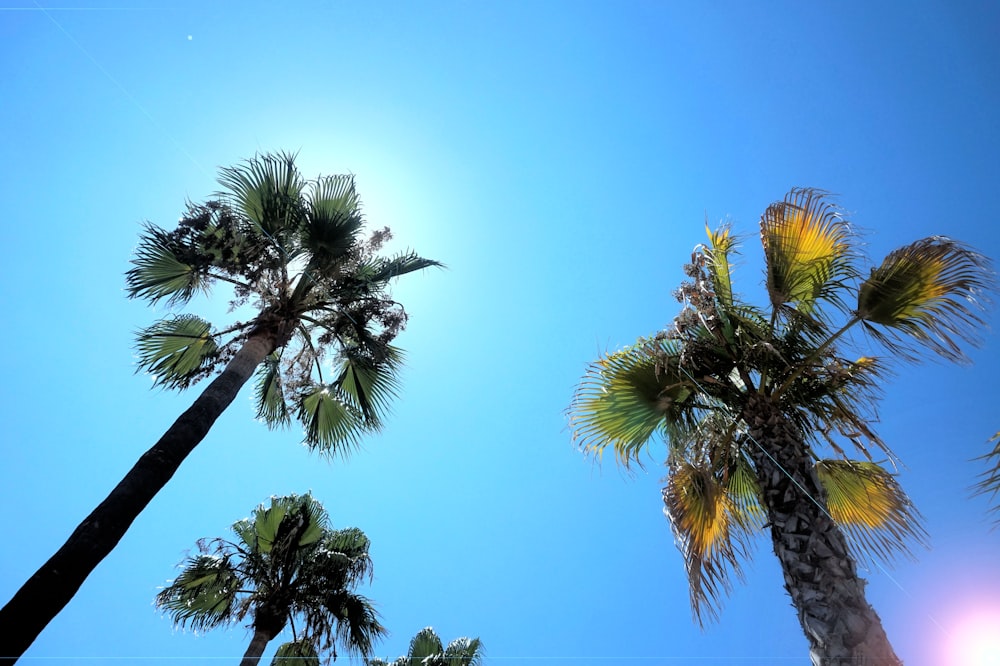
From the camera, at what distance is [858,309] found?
5.55 m

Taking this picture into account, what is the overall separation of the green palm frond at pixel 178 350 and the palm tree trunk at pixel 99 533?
125 inches

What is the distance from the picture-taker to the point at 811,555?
173 inches

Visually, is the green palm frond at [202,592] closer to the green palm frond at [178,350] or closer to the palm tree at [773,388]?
the green palm frond at [178,350]

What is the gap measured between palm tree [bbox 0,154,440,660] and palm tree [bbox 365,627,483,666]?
4.03m

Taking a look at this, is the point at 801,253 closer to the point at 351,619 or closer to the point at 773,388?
the point at 773,388

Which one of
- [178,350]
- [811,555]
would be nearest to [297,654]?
[178,350]

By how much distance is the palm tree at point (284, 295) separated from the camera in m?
7.94

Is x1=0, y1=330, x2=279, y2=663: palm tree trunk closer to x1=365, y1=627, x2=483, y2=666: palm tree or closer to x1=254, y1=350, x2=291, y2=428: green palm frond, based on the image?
x1=254, y1=350, x2=291, y2=428: green palm frond

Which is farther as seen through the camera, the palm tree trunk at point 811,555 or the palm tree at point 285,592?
the palm tree at point 285,592

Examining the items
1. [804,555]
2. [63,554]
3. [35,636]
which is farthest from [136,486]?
[804,555]

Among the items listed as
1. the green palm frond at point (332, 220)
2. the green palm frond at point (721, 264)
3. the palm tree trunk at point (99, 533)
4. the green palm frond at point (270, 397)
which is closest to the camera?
the palm tree trunk at point (99, 533)

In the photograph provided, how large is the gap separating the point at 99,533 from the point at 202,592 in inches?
229

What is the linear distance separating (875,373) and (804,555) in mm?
2322

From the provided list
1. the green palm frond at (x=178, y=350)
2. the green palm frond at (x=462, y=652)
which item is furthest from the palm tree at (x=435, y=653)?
the green palm frond at (x=178, y=350)
